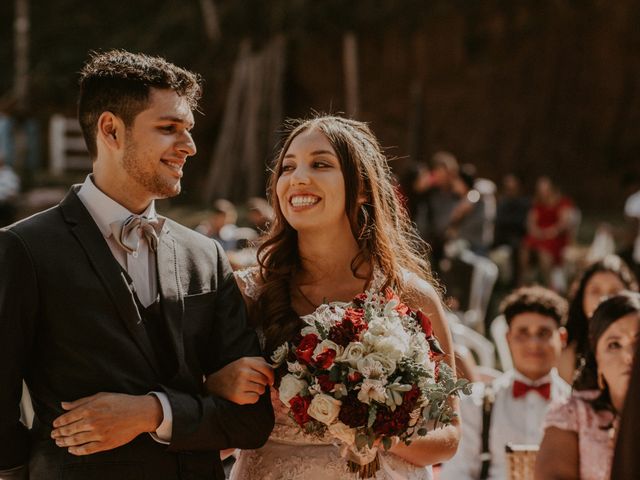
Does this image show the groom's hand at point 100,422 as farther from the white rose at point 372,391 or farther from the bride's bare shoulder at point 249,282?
the bride's bare shoulder at point 249,282

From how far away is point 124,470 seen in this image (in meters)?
2.75

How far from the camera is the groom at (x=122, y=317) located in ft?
8.81

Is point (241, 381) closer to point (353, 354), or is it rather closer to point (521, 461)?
point (353, 354)

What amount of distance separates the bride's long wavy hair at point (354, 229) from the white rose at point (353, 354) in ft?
1.43

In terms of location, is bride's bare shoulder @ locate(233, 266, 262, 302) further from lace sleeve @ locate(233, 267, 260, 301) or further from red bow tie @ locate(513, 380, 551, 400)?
red bow tie @ locate(513, 380, 551, 400)

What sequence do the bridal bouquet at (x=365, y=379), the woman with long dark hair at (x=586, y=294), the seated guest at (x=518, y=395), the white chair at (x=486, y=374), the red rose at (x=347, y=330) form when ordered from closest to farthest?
the bridal bouquet at (x=365, y=379) < the red rose at (x=347, y=330) < the seated guest at (x=518, y=395) < the woman with long dark hair at (x=586, y=294) < the white chair at (x=486, y=374)

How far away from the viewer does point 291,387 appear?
9.66 feet

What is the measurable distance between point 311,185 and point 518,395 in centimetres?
223

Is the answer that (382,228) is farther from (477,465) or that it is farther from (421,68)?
(421,68)

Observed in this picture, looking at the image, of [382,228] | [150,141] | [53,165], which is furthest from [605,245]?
[53,165]

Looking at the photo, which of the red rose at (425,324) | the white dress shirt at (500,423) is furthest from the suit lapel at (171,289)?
the white dress shirt at (500,423)

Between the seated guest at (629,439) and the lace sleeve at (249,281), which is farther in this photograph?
the lace sleeve at (249,281)

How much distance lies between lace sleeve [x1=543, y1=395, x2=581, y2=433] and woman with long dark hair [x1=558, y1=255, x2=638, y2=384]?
171 centimetres

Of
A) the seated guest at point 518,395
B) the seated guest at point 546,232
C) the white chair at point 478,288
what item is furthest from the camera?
the seated guest at point 546,232
